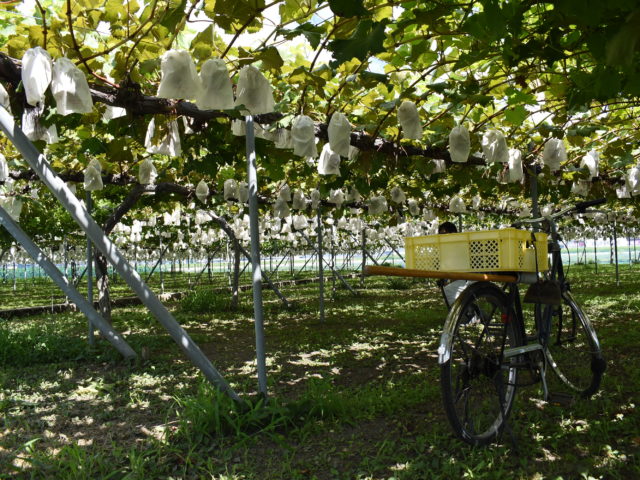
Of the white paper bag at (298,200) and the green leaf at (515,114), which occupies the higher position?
the green leaf at (515,114)

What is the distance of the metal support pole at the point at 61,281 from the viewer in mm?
3604

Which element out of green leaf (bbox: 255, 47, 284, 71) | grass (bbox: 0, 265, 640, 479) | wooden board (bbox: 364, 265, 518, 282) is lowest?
grass (bbox: 0, 265, 640, 479)

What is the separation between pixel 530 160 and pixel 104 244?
15.0 feet

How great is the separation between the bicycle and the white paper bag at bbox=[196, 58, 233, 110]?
156 cm

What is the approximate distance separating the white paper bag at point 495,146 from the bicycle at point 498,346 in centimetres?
70

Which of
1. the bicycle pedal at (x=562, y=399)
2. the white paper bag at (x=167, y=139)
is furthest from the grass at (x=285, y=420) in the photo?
the white paper bag at (x=167, y=139)

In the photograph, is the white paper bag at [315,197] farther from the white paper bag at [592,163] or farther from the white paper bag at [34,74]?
the white paper bag at [34,74]

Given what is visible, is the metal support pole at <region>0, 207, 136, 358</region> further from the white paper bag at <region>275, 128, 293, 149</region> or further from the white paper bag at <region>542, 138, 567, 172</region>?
the white paper bag at <region>542, 138, 567, 172</region>

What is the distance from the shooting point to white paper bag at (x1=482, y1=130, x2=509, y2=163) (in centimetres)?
373

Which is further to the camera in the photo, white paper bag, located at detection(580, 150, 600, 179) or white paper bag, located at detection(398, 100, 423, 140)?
white paper bag, located at detection(580, 150, 600, 179)

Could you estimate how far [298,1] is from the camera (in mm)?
2143

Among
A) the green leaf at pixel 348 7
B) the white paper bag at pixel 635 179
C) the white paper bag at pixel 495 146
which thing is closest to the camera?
the green leaf at pixel 348 7

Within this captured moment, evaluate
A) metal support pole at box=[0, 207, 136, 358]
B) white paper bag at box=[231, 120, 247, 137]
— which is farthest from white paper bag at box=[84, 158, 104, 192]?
white paper bag at box=[231, 120, 247, 137]

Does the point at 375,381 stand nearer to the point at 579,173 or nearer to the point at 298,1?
the point at 298,1
